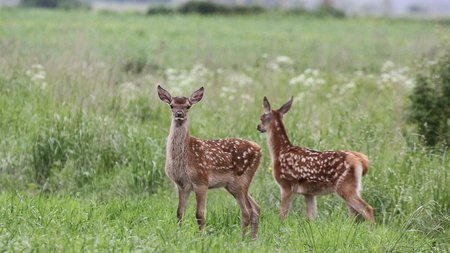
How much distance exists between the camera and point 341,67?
23.0 metres

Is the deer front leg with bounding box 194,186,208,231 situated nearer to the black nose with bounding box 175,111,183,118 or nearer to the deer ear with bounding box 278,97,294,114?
the black nose with bounding box 175,111,183,118

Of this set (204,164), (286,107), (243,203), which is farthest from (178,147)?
(286,107)

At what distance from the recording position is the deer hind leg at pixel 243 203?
34.0ft

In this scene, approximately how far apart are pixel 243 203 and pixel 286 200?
75 cm

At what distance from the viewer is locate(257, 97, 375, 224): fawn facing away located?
10734 mm

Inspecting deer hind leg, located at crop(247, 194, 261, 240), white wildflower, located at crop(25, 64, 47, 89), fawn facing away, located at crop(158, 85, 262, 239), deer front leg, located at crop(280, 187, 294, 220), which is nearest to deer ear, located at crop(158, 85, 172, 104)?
fawn facing away, located at crop(158, 85, 262, 239)

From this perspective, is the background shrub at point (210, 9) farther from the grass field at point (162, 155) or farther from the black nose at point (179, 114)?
the black nose at point (179, 114)

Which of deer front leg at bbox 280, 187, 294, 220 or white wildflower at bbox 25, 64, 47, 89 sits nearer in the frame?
deer front leg at bbox 280, 187, 294, 220

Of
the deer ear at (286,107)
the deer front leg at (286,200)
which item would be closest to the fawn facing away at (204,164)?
the deer front leg at (286,200)

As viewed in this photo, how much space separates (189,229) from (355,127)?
481 centimetres

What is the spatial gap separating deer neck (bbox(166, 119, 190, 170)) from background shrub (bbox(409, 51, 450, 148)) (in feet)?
15.8

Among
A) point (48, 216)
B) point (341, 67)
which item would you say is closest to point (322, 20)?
point (341, 67)

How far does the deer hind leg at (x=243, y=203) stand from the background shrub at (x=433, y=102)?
4.37m

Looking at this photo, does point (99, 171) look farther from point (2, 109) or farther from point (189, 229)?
point (189, 229)
